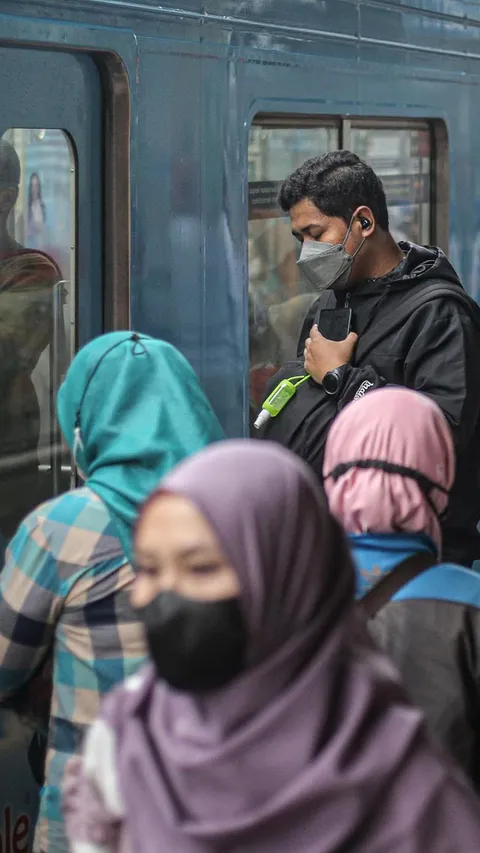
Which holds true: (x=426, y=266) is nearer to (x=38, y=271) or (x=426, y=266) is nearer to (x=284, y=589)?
(x=38, y=271)

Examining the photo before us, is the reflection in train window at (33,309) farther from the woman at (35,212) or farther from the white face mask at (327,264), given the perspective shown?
the white face mask at (327,264)

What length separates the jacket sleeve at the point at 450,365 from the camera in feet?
10.3

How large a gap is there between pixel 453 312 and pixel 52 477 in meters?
0.99

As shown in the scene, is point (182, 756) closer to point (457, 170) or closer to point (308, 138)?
point (308, 138)

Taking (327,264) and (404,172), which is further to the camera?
(404,172)

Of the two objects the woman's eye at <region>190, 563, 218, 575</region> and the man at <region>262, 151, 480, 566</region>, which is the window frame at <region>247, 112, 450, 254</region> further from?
the woman's eye at <region>190, 563, 218, 575</region>

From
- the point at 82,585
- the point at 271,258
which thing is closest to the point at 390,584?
the point at 82,585

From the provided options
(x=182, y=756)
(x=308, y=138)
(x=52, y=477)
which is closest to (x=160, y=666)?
(x=182, y=756)

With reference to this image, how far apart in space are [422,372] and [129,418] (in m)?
1.12

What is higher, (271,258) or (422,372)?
(271,258)

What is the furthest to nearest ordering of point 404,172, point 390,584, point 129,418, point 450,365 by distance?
point 404,172 → point 450,365 → point 129,418 → point 390,584

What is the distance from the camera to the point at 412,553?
6.72 ft

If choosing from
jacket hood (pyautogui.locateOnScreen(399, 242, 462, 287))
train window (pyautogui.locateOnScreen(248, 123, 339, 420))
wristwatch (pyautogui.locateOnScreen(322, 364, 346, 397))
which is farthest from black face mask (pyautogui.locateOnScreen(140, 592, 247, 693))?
train window (pyautogui.locateOnScreen(248, 123, 339, 420))

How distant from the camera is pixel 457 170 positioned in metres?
4.72
